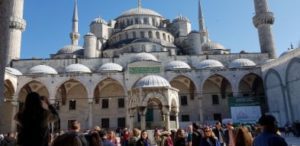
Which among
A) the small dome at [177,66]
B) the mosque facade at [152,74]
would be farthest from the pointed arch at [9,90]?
the small dome at [177,66]

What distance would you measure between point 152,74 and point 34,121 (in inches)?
792

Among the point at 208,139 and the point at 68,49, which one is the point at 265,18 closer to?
the point at 68,49

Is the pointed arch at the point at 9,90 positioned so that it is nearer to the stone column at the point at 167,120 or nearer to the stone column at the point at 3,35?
the stone column at the point at 167,120

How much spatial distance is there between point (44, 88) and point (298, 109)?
1919 centimetres

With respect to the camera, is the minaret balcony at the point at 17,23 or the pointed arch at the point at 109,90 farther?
the pointed arch at the point at 109,90

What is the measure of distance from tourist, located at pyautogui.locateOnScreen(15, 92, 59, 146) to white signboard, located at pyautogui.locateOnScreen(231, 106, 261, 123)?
17.4 m

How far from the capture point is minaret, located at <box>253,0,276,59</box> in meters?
25.3

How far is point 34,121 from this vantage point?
1660 mm

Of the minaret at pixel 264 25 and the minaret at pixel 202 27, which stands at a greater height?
the minaret at pixel 202 27

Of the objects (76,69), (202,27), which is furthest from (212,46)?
(76,69)

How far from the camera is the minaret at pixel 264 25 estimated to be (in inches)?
996

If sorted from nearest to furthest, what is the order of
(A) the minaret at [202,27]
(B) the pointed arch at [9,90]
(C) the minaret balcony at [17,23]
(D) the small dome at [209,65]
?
(B) the pointed arch at [9,90]
(D) the small dome at [209,65]
(C) the minaret balcony at [17,23]
(A) the minaret at [202,27]

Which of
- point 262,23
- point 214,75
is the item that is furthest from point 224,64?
point 262,23

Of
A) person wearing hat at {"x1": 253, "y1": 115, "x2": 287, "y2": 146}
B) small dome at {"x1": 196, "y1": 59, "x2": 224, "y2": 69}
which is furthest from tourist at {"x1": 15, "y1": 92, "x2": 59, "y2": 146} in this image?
small dome at {"x1": 196, "y1": 59, "x2": 224, "y2": 69}
